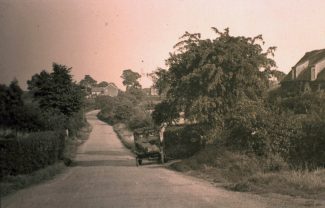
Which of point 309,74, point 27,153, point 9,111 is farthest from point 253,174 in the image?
point 309,74

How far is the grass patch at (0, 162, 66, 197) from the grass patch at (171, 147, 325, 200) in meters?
7.14

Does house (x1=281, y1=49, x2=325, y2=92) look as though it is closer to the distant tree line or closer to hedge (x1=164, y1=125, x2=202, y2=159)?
hedge (x1=164, y1=125, x2=202, y2=159)

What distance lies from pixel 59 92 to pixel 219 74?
84.8ft

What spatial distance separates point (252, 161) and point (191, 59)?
8.33 metres

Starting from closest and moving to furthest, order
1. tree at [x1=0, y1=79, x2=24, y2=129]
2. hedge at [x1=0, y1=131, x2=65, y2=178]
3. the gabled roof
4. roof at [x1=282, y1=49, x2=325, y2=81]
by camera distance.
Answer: hedge at [x1=0, y1=131, x2=65, y2=178]
tree at [x1=0, y1=79, x2=24, y2=129]
roof at [x1=282, y1=49, x2=325, y2=81]
the gabled roof

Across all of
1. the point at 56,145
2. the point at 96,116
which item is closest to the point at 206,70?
the point at 56,145

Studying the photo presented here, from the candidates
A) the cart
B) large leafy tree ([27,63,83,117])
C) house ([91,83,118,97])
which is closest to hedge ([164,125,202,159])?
the cart

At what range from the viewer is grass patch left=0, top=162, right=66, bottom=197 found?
A: 54.8ft

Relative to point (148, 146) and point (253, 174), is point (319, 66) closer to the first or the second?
point (148, 146)

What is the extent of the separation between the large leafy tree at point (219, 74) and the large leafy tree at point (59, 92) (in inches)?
862

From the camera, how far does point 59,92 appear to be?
1850 inches

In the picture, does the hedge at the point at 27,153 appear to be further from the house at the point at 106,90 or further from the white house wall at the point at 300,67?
the house at the point at 106,90

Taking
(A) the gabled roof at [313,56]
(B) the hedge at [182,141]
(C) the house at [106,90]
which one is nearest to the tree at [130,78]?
(C) the house at [106,90]

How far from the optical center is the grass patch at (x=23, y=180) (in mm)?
16694
